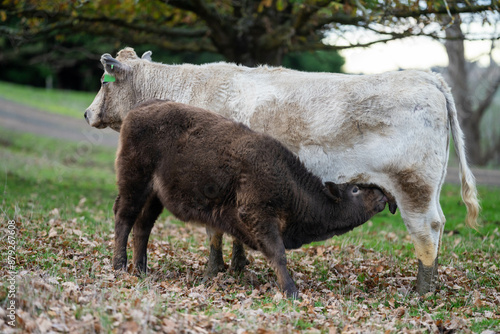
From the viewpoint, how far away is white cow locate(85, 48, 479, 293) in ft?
21.2

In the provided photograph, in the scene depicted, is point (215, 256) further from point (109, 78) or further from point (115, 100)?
point (109, 78)

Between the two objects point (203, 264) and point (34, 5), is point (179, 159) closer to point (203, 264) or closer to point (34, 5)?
point (203, 264)

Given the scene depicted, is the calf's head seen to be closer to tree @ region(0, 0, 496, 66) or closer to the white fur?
the white fur

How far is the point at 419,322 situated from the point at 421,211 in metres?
1.57

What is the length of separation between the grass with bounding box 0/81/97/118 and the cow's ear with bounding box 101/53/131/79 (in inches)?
830

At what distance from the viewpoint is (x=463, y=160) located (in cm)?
697

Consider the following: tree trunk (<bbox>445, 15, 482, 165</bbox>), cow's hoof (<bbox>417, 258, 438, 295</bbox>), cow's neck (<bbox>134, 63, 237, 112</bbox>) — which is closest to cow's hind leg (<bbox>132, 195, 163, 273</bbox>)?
cow's neck (<bbox>134, 63, 237, 112</bbox>)

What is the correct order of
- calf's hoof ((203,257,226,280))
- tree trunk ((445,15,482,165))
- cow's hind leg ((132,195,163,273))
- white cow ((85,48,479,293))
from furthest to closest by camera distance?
tree trunk ((445,15,482,165))
calf's hoof ((203,257,226,280))
cow's hind leg ((132,195,163,273))
white cow ((85,48,479,293))

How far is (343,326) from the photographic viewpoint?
5156mm

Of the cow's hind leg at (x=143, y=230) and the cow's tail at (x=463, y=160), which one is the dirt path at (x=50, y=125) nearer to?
the cow's tail at (x=463, y=160)

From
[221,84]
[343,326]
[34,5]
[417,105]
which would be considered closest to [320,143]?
[417,105]

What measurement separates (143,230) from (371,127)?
314 centimetres

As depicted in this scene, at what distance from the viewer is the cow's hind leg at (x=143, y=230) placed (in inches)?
274

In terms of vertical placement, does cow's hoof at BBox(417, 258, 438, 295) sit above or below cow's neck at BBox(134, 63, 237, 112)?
below
